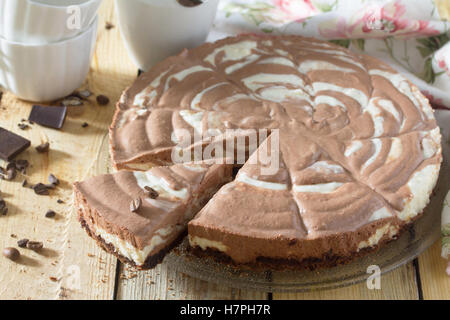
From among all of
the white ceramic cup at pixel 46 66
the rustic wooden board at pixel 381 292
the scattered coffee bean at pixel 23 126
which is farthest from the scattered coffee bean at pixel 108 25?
the rustic wooden board at pixel 381 292

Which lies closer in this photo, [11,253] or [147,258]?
[147,258]

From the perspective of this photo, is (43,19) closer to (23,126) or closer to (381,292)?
(23,126)

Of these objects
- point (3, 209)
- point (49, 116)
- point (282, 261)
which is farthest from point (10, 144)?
point (282, 261)

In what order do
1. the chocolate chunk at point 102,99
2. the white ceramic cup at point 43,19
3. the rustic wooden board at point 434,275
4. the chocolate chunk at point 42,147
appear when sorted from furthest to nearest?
the chocolate chunk at point 102,99 < the chocolate chunk at point 42,147 < the white ceramic cup at point 43,19 < the rustic wooden board at point 434,275

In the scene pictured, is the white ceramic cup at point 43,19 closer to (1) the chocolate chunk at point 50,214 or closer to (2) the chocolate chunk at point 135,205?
(1) the chocolate chunk at point 50,214

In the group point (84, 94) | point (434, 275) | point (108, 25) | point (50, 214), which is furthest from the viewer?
point (108, 25)

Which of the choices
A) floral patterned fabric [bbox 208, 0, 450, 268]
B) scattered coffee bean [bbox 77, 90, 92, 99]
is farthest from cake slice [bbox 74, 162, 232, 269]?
floral patterned fabric [bbox 208, 0, 450, 268]
